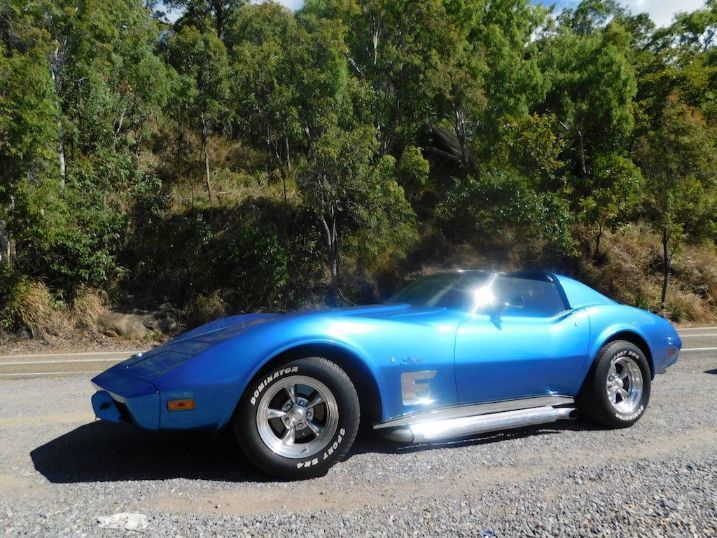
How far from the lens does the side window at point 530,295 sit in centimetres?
455

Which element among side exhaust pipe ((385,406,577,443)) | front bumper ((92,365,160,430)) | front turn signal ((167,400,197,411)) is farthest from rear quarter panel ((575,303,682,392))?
front bumper ((92,365,160,430))

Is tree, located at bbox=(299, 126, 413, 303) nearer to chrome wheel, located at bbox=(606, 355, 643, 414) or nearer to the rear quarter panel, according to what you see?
the rear quarter panel

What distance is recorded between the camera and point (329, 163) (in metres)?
14.9

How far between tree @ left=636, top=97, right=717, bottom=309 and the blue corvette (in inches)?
566

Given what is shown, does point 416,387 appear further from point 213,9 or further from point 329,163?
point 213,9

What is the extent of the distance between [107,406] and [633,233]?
22.2m

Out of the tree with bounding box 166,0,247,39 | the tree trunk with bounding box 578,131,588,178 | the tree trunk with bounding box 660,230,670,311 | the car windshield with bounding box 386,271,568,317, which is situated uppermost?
the tree with bounding box 166,0,247,39

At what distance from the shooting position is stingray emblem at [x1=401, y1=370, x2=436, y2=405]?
3656mm

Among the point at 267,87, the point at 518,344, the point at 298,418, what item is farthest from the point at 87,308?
the point at 518,344

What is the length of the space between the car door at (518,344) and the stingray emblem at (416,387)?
0.23 m

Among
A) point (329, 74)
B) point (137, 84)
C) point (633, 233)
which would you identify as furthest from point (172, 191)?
point (633, 233)

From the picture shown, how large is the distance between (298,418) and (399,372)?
0.70 metres

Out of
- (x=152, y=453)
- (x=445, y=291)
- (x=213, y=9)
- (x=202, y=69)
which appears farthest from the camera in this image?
(x=213, y=9)

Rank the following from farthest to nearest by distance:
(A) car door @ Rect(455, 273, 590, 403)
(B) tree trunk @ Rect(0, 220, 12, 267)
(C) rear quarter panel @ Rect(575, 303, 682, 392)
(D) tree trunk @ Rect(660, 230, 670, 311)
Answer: (D) tree trunk @ Rect(660, 230, 670, 311) < (B) tree trunk @ Rect(0, 220, 12, 267) < (C) rear quarter panel @ Rect(575, 303, 682, 392) < (A) car door @ Rect(455, 273, 590, 403)
